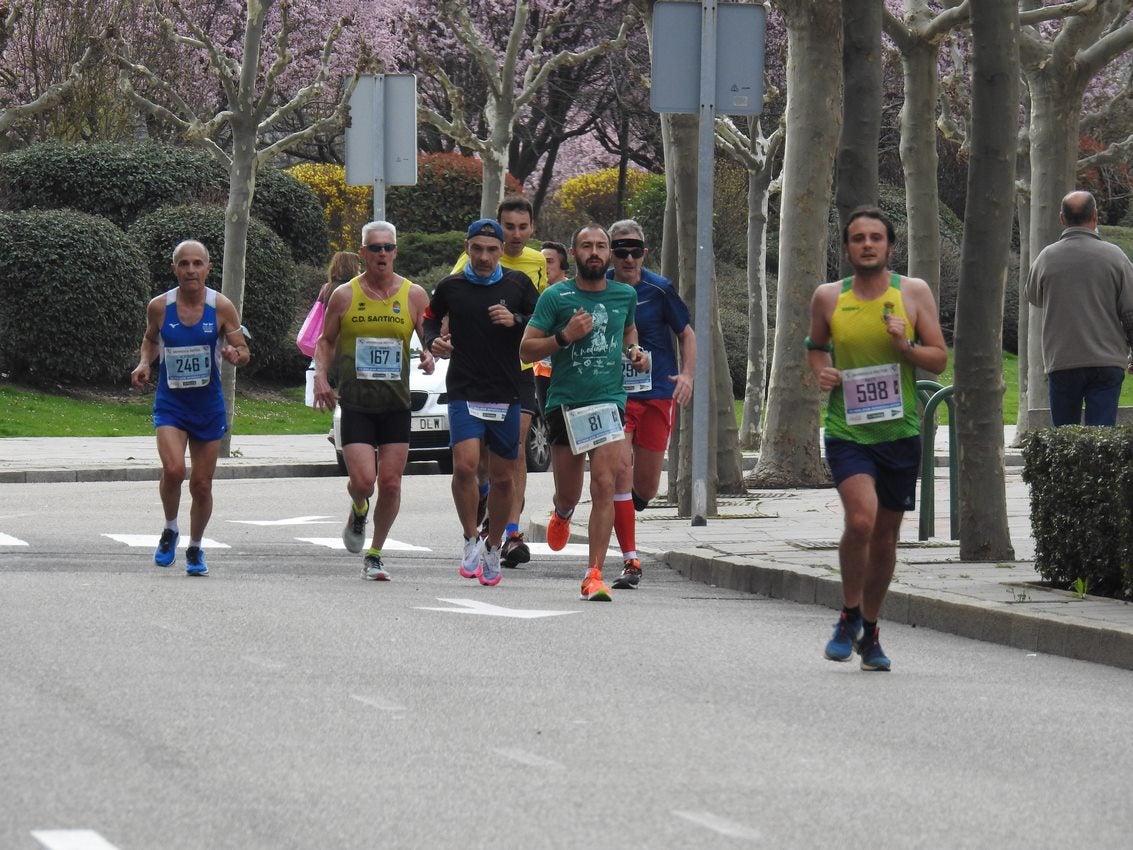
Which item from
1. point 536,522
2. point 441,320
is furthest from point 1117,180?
point 441,320

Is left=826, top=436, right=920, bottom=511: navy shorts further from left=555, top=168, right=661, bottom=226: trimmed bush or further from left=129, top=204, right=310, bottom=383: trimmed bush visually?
left=555, top=168, right=661, bottom=226: trimmed bush

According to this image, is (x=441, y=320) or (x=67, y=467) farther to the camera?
(x=67, y=467)

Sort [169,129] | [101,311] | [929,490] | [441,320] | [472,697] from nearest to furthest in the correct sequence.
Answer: [472,697] → [441,320] → [929,490] → [101,311] → [169,129]

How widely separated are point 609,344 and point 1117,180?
40589 millimetres

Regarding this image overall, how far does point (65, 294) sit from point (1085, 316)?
58.5 ft

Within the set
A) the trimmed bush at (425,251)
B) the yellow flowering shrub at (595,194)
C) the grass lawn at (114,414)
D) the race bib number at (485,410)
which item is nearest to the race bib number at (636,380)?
the race bib number at (485,410)

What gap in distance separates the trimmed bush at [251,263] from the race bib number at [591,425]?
2018 centimetres

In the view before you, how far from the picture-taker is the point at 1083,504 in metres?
10.2

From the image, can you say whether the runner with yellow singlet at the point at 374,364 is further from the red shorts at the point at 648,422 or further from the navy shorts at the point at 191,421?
the red shorts at the point at 648,422

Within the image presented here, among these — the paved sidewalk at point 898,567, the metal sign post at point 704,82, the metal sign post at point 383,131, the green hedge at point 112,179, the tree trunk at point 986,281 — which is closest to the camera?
the paved sidewalk at point 898,567

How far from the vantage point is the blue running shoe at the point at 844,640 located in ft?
28.7

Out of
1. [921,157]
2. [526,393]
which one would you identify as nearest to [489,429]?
[526,393]

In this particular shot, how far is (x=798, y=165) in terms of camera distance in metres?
18.2

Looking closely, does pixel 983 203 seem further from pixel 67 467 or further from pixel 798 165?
pixel 67 467
